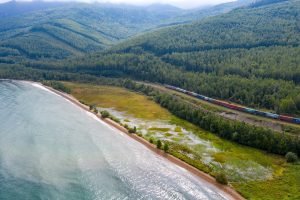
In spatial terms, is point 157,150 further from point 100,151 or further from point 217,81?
point 217,81

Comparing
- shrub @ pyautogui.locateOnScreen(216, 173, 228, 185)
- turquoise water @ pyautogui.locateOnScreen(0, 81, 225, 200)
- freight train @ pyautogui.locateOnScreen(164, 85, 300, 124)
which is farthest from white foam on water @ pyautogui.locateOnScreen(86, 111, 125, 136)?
freight train @ pyautogui.locateOnScreen(164, 85, 300, 124)

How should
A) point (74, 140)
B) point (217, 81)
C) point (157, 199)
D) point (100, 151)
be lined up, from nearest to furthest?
point (157, 199) → point (100, 151) → point (74, 140) → point (217, 81)

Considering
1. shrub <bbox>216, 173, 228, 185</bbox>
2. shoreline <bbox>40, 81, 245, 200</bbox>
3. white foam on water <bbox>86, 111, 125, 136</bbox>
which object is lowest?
white foam on water <bbox>86, 111, 125, 136</bbox>


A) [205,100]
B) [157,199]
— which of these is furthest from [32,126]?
[205,100]

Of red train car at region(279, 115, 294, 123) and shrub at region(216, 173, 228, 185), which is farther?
red train car at region(279, 115, 294, 123)

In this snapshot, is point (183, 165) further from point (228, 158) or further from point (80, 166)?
point (80, 166)

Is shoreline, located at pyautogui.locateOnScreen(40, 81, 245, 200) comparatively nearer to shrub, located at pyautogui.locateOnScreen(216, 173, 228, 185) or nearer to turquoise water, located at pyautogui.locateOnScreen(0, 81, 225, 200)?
shrub, located at pyautogui.locateOnScreen(216, 173, 228, 185)

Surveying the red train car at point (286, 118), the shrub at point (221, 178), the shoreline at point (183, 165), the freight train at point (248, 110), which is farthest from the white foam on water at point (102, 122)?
the red train car at point (286, 118)
